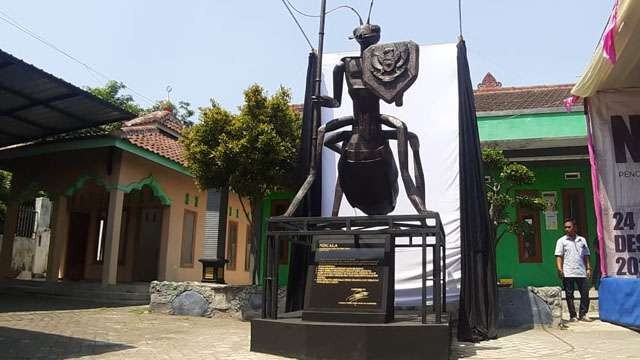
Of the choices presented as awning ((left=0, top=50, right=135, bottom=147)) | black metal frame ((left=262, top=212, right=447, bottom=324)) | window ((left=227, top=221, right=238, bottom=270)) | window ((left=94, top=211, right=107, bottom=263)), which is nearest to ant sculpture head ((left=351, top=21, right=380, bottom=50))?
black metal frame ((left=262, top=212, right=447, bottom=324))

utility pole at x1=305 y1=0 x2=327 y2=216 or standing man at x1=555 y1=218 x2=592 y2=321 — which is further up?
utility pole at x1=305 y1=0 x2=327 y2=216

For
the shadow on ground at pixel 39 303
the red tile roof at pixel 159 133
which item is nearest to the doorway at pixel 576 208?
the red tile roof at pixel 159 133

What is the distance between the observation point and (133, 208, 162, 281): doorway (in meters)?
15.3

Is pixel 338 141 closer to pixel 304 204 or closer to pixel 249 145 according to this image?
pixel 304 204

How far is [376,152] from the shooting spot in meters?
6.24

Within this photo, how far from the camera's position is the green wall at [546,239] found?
11.8 m

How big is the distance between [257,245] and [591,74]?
21.5ft

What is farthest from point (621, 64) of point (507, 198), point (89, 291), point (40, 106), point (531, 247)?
point (89, 291)

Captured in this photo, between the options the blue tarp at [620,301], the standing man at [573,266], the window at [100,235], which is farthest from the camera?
the window at [100,235]

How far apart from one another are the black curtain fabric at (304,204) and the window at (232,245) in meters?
9.20

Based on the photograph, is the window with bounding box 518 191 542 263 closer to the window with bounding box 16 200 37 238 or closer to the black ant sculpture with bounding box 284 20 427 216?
the black ant sculpture with bounding box 284 20 427 216

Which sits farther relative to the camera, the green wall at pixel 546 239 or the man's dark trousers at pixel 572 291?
the green wall at pixel 546 239

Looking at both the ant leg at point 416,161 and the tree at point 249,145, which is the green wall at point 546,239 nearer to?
the tree at point 249,145

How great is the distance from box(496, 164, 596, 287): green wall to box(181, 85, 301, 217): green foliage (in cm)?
534
